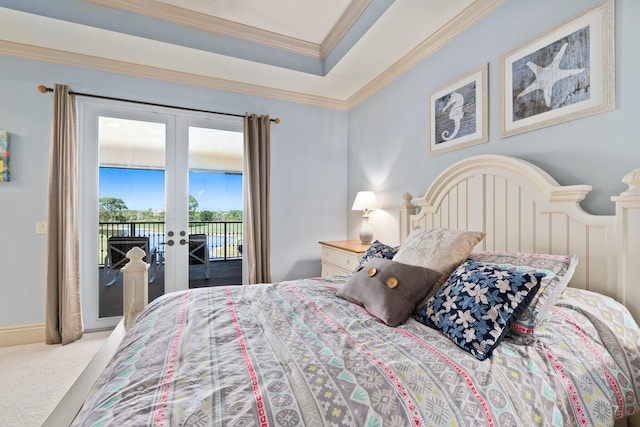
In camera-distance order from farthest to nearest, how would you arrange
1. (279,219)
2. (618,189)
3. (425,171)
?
(279,219) < (425,171) < (618,189)

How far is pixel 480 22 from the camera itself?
6.73ft

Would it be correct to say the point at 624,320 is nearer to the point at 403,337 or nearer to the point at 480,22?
the point at 403,337

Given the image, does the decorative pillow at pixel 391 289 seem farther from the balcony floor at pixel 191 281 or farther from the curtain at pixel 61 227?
the curtain at pixel 61 227

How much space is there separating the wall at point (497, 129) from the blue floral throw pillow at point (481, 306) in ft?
2.54

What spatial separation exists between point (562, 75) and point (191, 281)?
3390 mm

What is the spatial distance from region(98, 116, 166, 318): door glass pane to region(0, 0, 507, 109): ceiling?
601mm

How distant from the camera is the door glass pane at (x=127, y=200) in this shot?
2879 millimetres

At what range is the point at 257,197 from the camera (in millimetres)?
3211

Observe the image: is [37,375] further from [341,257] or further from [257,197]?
[341,257]

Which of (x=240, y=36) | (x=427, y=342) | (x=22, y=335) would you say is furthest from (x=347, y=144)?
(x=22, y=335)

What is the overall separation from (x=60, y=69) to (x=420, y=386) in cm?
362

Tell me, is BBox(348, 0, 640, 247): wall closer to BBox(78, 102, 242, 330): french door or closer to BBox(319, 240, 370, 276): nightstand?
BBox(319, 240, 370, 276): nightstand

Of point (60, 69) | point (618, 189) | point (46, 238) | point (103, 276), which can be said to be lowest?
point (103, 276)

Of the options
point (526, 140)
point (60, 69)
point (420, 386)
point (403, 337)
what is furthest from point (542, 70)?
point (60, 69)
